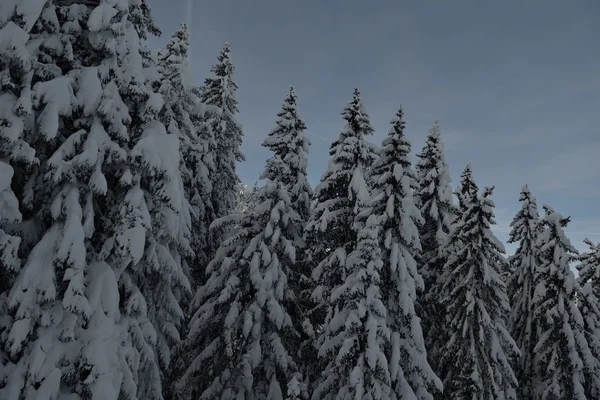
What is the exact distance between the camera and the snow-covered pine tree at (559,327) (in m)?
21.0

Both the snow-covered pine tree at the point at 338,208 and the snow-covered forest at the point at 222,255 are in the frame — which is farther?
the snow-covered pine tree at the point at 338,208

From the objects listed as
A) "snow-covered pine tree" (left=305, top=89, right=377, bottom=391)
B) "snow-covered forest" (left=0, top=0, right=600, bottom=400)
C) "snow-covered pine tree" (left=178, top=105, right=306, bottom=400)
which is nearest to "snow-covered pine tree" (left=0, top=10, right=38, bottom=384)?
"snow-covered forest" (left=0, top=0, right=600, bottom=400)

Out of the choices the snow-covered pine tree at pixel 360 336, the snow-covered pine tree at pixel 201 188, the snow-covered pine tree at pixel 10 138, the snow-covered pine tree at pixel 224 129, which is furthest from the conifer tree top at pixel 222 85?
the snow-covered pine tree at pixel 10 138

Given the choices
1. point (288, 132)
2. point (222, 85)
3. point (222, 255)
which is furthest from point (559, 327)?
point (222, 85)

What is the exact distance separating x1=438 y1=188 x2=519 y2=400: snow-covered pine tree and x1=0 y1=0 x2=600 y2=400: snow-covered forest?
0.32 ft

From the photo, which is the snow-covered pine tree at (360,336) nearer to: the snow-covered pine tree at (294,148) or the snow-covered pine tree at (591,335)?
the snow-covered pine tree at (294,148)

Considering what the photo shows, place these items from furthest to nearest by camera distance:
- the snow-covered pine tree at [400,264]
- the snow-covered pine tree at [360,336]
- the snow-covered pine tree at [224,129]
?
the snow-covered pine tree at [224,129]
the snow-covered pine tree at [400,264]
the snow-covered pine tree at [360,336]

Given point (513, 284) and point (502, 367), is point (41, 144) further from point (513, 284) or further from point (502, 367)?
point (513, 284)

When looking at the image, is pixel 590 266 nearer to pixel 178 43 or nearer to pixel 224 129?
pixel 224 129

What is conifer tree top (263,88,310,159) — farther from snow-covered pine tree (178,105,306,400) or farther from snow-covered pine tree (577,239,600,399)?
snow-covered pine tree (577,239,600,399)

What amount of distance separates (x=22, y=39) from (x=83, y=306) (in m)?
5.26

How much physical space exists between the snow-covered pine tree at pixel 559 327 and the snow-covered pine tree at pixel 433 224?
5621 millimetres

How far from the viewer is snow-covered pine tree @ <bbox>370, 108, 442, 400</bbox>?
14.5 m

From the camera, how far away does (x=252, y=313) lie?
15.3m
